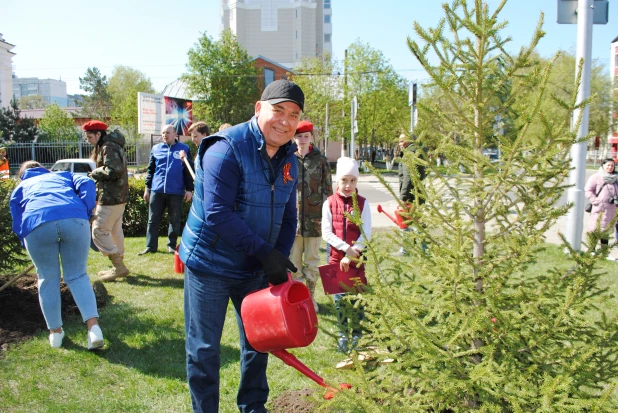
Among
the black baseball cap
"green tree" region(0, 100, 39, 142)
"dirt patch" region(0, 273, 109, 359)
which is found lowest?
"dirt patch" region(0, 273, 109, 359)

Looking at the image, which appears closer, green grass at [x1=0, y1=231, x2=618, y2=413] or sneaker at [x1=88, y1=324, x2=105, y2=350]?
green grass at [x1=0, y1=231, x2=618, y2=413]

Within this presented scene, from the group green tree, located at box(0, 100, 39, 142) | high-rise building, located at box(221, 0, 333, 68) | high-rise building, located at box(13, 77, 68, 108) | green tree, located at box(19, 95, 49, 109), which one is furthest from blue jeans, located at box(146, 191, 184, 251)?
high-rise building, located at box(13, 77, 68, 108)

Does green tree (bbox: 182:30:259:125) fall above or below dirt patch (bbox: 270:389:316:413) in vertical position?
above

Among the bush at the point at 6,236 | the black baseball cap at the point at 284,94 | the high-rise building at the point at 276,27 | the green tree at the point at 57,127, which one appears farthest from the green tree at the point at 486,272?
the high-rise building at the point at 276,27

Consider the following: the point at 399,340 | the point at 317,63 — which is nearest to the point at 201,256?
the point at 399,340

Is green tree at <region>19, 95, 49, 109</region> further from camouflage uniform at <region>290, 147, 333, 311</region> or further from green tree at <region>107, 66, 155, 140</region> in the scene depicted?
camouflage uniform at <region>290, 147, 333, 311</region>

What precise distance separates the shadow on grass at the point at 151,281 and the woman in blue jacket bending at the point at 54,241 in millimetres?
1980

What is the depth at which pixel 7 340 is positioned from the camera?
4.26 metres

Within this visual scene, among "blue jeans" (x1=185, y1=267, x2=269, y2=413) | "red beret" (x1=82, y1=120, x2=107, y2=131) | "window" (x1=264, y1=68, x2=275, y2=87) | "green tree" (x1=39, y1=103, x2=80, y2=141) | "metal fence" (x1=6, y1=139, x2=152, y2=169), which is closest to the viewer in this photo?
"blue jeans" (x1=185, y1=267, x2=269, y2=413)

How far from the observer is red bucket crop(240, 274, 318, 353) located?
254 centimetres

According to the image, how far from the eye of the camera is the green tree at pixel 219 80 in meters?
45.4

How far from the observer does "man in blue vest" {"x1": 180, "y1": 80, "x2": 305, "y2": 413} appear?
2.59 m

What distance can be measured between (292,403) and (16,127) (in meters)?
40.0

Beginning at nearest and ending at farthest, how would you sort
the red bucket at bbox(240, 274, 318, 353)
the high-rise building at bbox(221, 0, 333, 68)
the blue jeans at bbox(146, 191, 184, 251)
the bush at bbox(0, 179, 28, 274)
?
the red bucket at bbox(240, 274, 318, 353) < the bush at bbox(0, 179, 28, 274) < the blue jeans at bbox(146, 191, 184, 251) < the high-rise building at bbox(221, 0, 333, 68)
